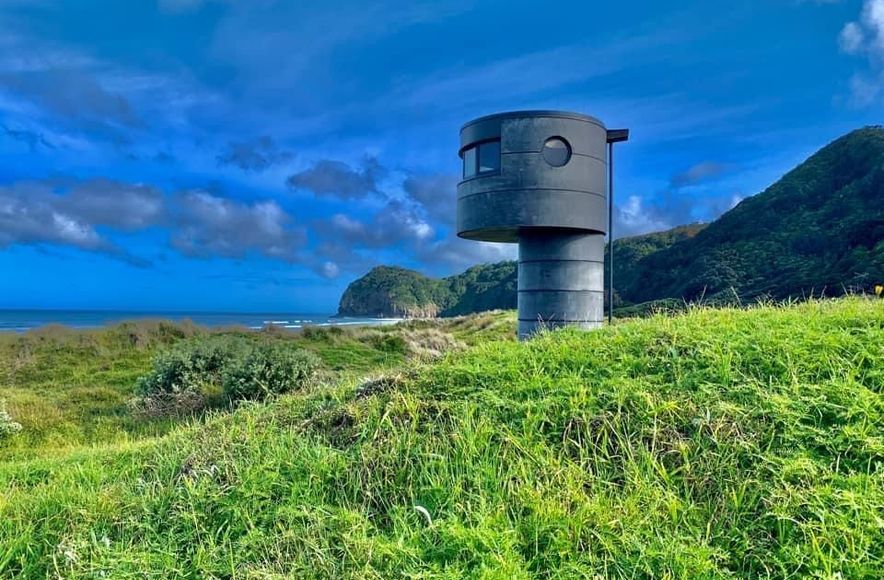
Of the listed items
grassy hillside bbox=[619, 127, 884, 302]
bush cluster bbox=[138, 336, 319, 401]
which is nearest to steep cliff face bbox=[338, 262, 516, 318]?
grassy hillside bbox=[619, 127, 884, 302]

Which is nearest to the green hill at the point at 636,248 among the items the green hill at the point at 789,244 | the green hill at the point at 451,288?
the green hill at the point at 451,288

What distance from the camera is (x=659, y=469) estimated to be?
8.07 ft

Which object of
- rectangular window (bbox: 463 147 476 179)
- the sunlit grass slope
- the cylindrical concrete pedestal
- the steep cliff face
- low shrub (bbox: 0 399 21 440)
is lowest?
low shrub (bbox: 0 399 21 440)

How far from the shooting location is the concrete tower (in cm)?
761

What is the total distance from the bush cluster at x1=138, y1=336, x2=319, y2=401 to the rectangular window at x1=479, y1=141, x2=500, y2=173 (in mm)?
3597

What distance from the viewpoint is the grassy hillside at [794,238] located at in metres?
27.4

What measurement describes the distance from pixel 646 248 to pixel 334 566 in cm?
4829

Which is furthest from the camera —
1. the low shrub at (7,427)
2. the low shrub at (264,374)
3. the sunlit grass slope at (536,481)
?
the low shrub at (264,374)

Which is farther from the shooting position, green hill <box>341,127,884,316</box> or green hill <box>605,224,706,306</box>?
green hill <box>605,224,706,306</box>

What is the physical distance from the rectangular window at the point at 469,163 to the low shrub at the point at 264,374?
3453 millimetres

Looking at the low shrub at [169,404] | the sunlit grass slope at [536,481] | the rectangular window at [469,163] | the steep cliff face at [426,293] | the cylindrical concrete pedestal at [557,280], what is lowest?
the low shrub at [169,404]

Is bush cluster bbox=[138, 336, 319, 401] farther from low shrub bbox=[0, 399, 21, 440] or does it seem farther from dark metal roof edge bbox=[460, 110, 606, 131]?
dark metal roof edge bbox=[460, 110, 606, 131]

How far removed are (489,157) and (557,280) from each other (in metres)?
1.95

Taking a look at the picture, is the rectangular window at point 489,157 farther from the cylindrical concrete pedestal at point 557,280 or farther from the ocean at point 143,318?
the ocean at point 143,318
